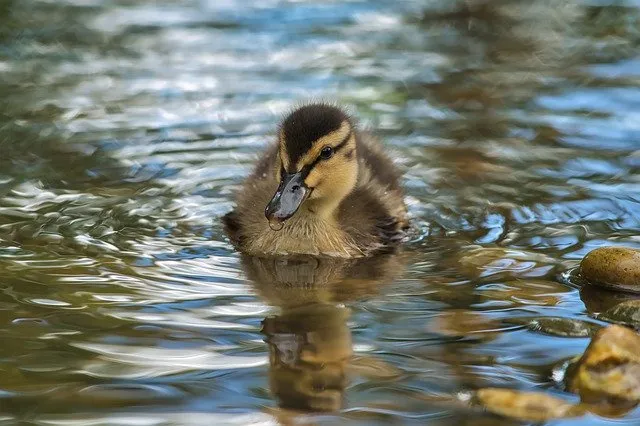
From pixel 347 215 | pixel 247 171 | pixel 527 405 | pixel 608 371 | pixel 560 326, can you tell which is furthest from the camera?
pixel 247 171

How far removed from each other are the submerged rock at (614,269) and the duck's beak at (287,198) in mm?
1281

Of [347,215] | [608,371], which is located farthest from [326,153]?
[608,371]

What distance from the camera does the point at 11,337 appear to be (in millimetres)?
4363

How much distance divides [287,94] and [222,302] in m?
3.65

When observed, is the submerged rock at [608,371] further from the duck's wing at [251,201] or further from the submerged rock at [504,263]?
the duck's wing at [251,201]

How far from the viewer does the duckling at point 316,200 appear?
5.53m

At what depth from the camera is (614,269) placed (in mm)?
4957

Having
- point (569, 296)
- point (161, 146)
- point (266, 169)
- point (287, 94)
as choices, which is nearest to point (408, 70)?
point (287, 94)

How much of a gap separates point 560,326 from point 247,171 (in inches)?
105

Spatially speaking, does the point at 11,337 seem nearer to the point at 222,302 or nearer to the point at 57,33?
the point at 222,302

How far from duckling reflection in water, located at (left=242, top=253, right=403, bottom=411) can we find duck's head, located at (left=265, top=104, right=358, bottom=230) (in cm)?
25

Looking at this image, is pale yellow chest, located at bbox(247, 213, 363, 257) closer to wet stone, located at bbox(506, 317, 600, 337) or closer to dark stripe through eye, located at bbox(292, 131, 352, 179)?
dark stripe through eye, located at bbox(292, 131, 352, 179)

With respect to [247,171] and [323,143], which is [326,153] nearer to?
[323,143]

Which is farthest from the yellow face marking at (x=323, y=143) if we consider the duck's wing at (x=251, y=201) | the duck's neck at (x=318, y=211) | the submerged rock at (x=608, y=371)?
the submerged rock at (x=608, y=371)
